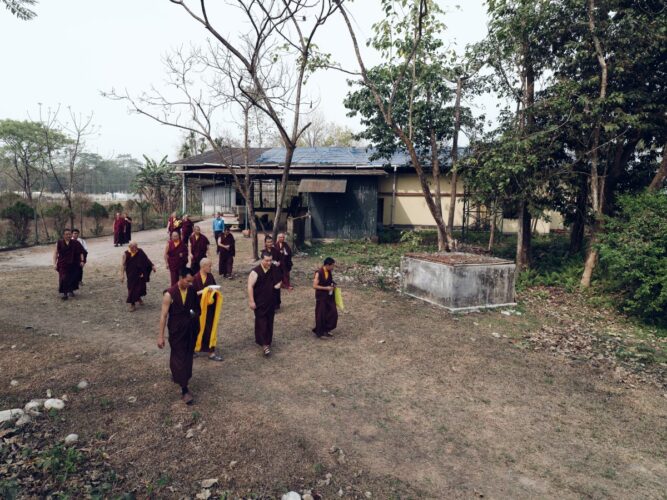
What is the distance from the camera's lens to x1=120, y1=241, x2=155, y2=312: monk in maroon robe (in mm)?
9180

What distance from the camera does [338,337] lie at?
26.1 feet

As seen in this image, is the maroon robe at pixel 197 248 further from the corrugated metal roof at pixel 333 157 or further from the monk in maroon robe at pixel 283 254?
the corrugated metal roof at pixel 333 157

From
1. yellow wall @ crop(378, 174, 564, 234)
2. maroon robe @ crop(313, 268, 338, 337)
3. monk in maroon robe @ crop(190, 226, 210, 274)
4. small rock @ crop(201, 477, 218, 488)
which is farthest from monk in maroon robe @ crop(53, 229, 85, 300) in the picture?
yellow wall @ crop(378, 174, 564, 234)

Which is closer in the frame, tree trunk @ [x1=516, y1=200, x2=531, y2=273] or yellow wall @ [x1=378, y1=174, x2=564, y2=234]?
tree trunk @ [x1=516, y1=200, x2=531, y2=273]

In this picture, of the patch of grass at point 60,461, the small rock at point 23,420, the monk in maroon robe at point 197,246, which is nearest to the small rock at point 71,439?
the patch of grass at point 60,461

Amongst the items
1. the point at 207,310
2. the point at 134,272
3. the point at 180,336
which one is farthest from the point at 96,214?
the point at 180,336

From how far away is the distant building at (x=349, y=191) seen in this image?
1936 cm

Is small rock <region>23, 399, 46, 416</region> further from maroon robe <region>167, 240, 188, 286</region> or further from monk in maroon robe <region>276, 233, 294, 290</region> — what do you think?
monk in maroon robe <region>276, 233, 294, 290</region>

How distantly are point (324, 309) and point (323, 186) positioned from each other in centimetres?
1141

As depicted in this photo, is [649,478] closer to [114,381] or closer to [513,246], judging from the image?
[114,381]

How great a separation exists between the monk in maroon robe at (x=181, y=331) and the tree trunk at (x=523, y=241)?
1110 cm

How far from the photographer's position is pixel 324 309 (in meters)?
7.81

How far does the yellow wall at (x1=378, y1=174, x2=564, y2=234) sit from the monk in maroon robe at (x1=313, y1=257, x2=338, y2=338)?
1398cm

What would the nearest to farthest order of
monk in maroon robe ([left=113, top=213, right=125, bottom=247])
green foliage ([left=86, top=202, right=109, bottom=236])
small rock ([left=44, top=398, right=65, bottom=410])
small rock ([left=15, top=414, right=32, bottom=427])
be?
small rock ([left=15, top=414, right=32, bottom=427])
small rock ([left=44, top=398, right=65, bottom=410])
monk in maroon robe ([left=113, top=213, right=125, bottom=247])
green foliage ([left=86, top=202, right=109, bottom=236])
